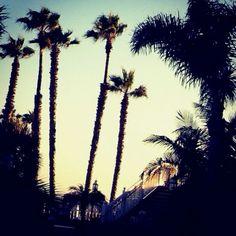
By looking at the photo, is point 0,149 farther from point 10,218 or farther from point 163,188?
point 163,188

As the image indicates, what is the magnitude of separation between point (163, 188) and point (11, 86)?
14068 millimetres

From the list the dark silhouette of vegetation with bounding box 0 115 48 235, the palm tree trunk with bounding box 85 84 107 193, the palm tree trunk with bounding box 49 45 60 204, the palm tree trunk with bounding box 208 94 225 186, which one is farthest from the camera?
the palm tree trunk with bounding box 49 45 60 204

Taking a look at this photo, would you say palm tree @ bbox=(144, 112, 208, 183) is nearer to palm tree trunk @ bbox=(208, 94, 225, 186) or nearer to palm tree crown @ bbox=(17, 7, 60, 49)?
palm tree trunk @ bbox=(208, 94, 225, 186)

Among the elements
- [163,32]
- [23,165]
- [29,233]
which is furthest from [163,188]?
[29,233]

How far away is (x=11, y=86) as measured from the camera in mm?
26172

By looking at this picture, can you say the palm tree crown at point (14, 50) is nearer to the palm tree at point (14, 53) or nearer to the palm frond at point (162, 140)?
the palm tree at point (14, 53)

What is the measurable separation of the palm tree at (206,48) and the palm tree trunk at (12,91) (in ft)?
46.7

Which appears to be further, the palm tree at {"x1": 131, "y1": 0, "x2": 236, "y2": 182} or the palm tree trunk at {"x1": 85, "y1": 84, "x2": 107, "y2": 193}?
the palm tree trunk at {"x1": 85, "y1": 84, "x2": 107, "y2": 193}

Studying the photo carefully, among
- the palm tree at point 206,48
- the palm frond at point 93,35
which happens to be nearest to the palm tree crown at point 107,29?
the palm frond at point 93,35

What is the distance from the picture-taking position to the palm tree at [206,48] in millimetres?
11828

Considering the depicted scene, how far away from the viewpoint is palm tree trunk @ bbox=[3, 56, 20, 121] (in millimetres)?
24914

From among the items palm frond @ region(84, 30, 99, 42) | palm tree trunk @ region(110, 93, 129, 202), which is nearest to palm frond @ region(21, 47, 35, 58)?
palm frond @ region(84, 30, 99, 42)

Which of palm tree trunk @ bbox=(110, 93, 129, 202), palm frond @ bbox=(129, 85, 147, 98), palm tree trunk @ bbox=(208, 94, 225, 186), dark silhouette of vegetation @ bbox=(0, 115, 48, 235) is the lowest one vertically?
dark silhouette of vegetation @ bbox=(0, 115, 48, 235)

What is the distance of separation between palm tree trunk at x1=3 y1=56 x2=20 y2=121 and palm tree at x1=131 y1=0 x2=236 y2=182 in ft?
46.7
